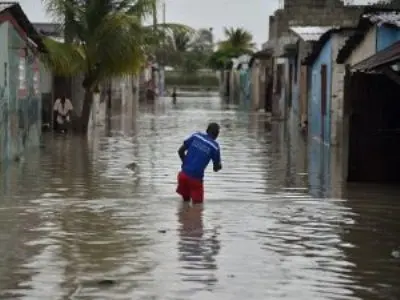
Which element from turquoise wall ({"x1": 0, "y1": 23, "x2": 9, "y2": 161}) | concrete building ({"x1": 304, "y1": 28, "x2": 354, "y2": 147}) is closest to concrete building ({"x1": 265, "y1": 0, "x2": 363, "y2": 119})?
concrete building ({"x1": 304, "y1": 28, "x2": 354, "y2": 147})

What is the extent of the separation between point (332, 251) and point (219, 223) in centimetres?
214

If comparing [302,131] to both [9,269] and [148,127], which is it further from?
[9,269]

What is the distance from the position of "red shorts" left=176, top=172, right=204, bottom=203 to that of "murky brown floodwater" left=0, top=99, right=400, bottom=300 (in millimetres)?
268

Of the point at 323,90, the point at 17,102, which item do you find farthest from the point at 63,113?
the point at 17,102

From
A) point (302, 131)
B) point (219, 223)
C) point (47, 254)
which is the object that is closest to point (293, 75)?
point (302, 131)

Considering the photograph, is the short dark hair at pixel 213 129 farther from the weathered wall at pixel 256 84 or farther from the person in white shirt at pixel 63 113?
the weathered wall at pixel 256 84

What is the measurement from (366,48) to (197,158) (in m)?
8.97

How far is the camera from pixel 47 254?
30.7 ft

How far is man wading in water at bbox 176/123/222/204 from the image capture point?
12867 millimetres

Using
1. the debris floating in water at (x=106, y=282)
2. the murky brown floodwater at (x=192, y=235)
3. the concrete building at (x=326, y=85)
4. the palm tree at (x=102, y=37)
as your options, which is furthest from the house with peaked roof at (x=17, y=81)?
the debris floating in water at (x=106, y=282)

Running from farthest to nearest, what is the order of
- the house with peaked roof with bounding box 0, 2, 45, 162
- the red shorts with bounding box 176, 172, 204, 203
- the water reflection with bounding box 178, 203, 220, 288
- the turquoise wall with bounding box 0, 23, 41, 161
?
1. the turquoise wall with bounding box 0, 23, 41, 161
2. the house with peaked roof with bounding box 0, 2, 45, 162
3. the red shorts with bounding box 176, 172, 204, 203
4. the water reflection with bounding box 178, 203, 220, 288

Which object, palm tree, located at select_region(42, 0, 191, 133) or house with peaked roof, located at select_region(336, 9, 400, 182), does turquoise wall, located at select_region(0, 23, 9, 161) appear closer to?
house with peaked roof, located at select_region(336, 9, 400, 182)

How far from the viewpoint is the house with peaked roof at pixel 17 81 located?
18812 millimetres

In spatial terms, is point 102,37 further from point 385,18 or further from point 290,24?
point 290,24
